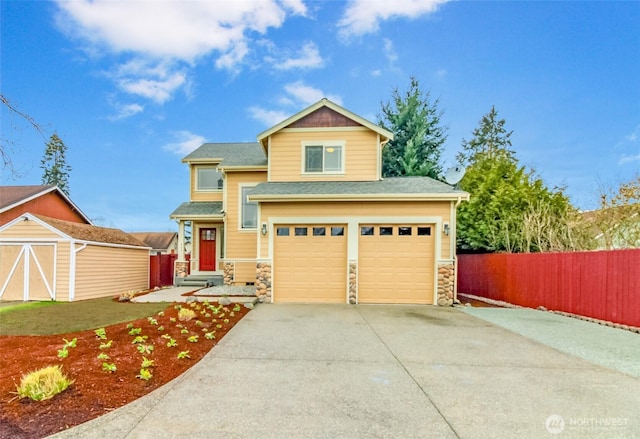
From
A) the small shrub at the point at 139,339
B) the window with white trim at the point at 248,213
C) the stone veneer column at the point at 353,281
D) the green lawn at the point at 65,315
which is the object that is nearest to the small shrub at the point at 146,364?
the small shrub at the point at 139,339

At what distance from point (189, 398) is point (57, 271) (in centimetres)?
1003

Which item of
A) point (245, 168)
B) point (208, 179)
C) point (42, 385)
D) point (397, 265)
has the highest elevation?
point (245, 168)

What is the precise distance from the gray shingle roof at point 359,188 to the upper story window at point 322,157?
61 cm

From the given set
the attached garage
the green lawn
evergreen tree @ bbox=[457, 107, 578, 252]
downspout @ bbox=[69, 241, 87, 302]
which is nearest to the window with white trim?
the green lawn

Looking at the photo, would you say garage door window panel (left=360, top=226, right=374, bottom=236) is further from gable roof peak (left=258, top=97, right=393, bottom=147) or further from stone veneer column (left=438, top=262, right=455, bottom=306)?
gable roof peak (left=258, top=97, right=393, bottom=147)

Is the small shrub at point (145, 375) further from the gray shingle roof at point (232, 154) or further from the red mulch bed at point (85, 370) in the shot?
the gray shingle roof at point (232, 154)

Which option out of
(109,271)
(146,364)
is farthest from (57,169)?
(146,364)

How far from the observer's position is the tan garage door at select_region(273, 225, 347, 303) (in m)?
9.51

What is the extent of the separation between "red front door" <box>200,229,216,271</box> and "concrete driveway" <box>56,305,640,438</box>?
8877 mm

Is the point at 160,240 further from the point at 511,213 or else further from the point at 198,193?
the point at 511,213

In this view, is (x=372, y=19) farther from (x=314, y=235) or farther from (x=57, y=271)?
(x=57, y=271)

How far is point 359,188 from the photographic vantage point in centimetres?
1002

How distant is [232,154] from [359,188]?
6.94 metres

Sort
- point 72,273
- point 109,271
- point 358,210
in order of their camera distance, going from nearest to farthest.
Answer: point 358,210, point 72,273, point 109,271
